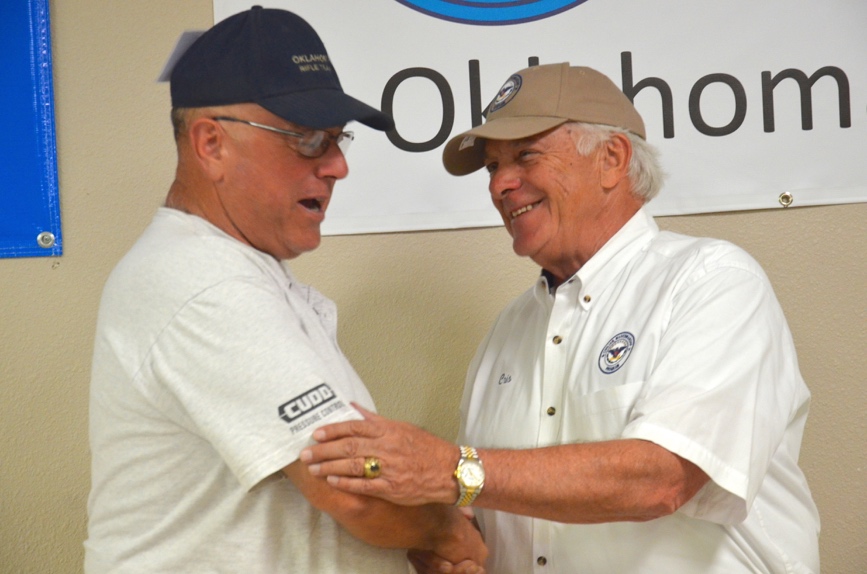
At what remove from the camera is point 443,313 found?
2.05 meters

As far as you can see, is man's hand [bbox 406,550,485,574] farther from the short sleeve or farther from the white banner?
the white banner

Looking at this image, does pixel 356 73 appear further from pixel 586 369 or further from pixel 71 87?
pixel 586 369

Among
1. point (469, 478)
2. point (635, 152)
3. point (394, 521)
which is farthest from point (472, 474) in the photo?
point (635, 152)

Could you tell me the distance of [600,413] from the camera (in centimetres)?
139

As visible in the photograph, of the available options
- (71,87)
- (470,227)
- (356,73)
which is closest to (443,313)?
(470,227)

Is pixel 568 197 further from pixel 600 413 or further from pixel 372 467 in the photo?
pixel 372 467

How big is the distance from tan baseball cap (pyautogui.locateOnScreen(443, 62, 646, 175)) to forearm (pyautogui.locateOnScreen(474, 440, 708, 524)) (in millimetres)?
634

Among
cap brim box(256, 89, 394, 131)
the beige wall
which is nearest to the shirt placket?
the beige wall

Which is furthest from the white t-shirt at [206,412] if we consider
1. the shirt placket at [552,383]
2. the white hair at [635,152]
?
the white hair at [635,152]

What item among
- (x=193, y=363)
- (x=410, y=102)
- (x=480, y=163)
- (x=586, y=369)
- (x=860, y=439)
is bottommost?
(x=860, y=439)

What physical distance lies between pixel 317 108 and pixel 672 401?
662 millimetres

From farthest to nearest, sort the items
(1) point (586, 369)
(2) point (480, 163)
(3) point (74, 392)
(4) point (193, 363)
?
1. (3) point (74, 392)
2. (2) point (480, 163)
3. (1) point (586, 369)
4. (4) point (193, 363)

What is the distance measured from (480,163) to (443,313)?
16.1 inches

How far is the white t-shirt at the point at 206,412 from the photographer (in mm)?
1027
